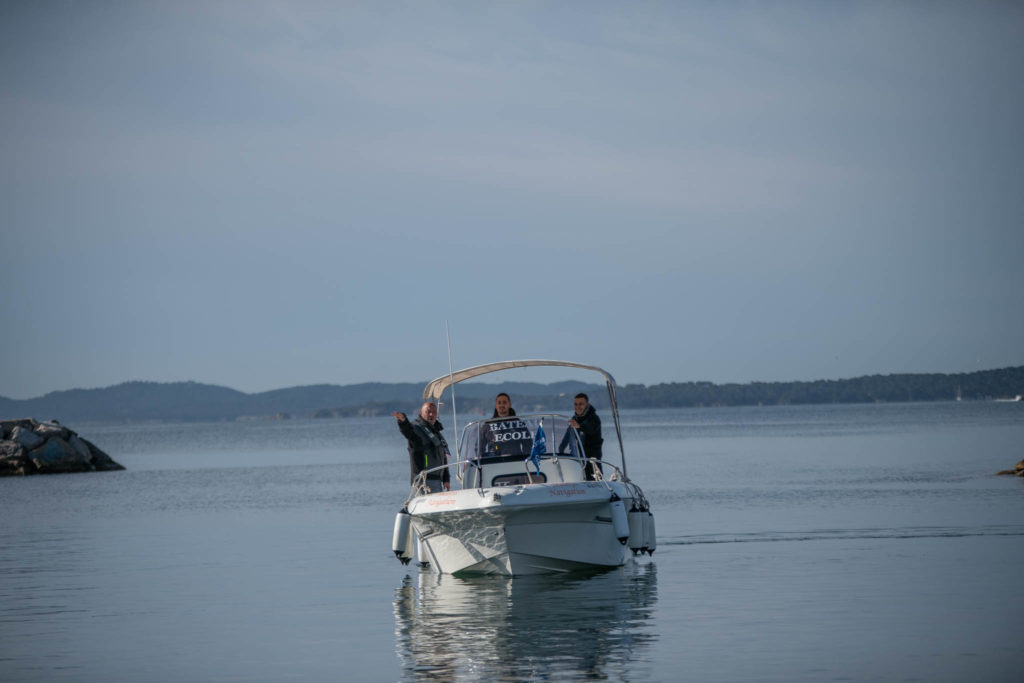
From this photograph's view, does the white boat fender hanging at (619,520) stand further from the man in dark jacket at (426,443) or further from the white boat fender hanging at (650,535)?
the man in dark jacket at (426,443)

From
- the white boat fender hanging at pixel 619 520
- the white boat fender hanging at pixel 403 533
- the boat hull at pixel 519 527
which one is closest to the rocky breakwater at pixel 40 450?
the white boat fender hanging at pixel 403 533

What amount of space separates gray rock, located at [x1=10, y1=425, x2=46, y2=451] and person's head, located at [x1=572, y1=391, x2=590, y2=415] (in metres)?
43.4

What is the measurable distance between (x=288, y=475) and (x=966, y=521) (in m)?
35.4

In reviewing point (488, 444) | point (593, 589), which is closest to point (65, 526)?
point (488, 444)

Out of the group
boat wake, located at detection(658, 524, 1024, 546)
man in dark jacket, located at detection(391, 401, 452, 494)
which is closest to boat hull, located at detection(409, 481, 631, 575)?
man in dark jacket, located at detection(391, 401, 452, 494)

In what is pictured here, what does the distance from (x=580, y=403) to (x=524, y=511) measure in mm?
2698

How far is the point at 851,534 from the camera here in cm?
2175

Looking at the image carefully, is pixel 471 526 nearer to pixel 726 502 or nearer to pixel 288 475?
pixel 726 502

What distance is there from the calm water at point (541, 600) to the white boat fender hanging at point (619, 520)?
693 mm

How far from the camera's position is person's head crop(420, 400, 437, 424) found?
17438mm

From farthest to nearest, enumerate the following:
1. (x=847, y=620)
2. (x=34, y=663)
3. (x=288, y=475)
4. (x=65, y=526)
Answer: (x=288, y=475) → (x=65, y=526) → (x=847, y=620) → (x=34, y=663)

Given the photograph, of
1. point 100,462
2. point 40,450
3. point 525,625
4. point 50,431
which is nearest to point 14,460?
point 40,450

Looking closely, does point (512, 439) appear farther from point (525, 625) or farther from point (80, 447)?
point (80, 447)

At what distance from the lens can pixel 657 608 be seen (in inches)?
560
